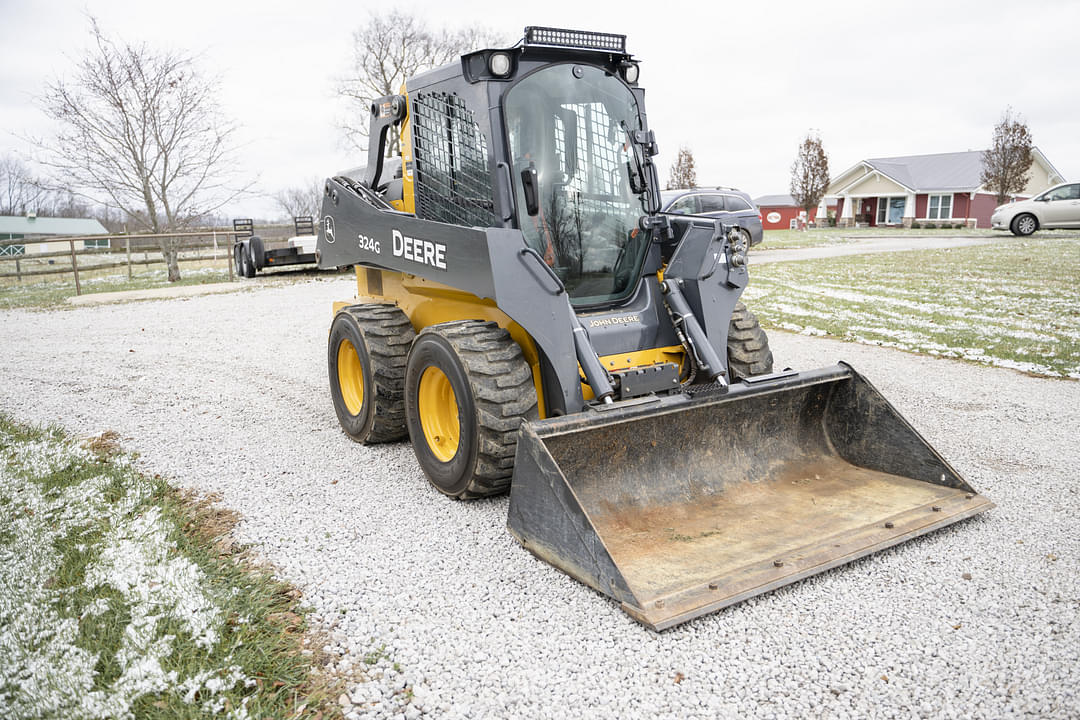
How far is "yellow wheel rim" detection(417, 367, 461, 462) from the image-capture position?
429 cm

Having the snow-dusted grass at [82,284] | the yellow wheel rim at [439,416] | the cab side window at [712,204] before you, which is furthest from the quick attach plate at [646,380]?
the snow-dusted grass at [82,284]

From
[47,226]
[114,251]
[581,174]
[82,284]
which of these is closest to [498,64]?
[581,174]

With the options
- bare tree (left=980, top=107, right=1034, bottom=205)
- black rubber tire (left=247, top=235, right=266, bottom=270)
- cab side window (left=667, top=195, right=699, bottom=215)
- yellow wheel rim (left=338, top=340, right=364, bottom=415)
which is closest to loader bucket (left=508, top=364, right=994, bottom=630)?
yellow wheel rim (left=338, top=340, right=364, bottom=415)

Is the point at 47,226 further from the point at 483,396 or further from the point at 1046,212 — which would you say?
the point at 483,396

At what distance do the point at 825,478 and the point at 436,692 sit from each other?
2.47 m

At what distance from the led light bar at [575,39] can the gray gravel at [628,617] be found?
2.62 metres

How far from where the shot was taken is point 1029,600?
2953mm

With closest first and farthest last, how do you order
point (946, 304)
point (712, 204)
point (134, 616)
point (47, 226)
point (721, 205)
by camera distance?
point (134, 616) → point (946, 304) → point (712, 204) → point (721, 205) → point (47, 226)

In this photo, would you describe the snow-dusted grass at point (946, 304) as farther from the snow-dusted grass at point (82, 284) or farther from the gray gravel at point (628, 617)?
the snow-dusted grass at point (82, 284)

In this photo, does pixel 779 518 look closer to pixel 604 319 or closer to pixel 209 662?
pixel 604 319

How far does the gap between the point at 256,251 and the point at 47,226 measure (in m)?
60.7

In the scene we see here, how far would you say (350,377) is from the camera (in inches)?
224

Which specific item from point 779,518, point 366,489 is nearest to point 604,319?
point 779,518

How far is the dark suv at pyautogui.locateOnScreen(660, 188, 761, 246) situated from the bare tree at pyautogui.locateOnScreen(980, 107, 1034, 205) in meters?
26.3
